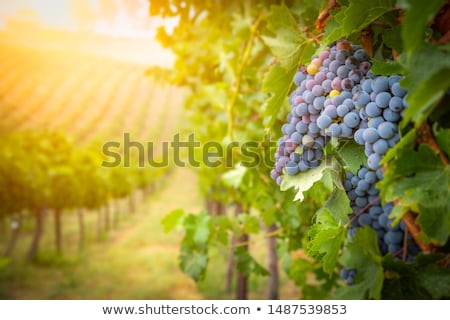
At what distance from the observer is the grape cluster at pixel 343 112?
0.64 metres

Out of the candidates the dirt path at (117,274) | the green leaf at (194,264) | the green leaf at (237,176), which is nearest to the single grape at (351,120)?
the green leaf at (237,176)

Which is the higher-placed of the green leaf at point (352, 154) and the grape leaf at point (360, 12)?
the grape leaf at point (360, 12)

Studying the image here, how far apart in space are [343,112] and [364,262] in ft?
1.61

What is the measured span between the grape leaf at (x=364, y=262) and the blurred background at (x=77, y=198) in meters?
1.10

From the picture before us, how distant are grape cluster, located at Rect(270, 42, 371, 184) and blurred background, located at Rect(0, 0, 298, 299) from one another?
4.43 feet

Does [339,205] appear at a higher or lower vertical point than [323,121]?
lower

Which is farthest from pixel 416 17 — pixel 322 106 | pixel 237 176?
pixel 237 176

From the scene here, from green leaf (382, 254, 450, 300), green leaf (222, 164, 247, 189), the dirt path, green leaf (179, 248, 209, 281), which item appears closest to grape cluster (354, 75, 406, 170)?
green leaf (382, 254, 450, 300)

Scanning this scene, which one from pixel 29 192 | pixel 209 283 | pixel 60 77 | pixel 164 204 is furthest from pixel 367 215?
pixel 60 77

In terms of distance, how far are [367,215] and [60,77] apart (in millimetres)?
32329

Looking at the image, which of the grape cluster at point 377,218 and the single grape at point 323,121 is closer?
the single grape at point 323,121

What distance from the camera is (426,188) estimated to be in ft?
1.89

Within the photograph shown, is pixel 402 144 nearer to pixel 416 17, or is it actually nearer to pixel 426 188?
pixel 426 188

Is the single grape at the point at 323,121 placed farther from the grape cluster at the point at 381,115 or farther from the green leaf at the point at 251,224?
the green leaf at the point at 251,224
